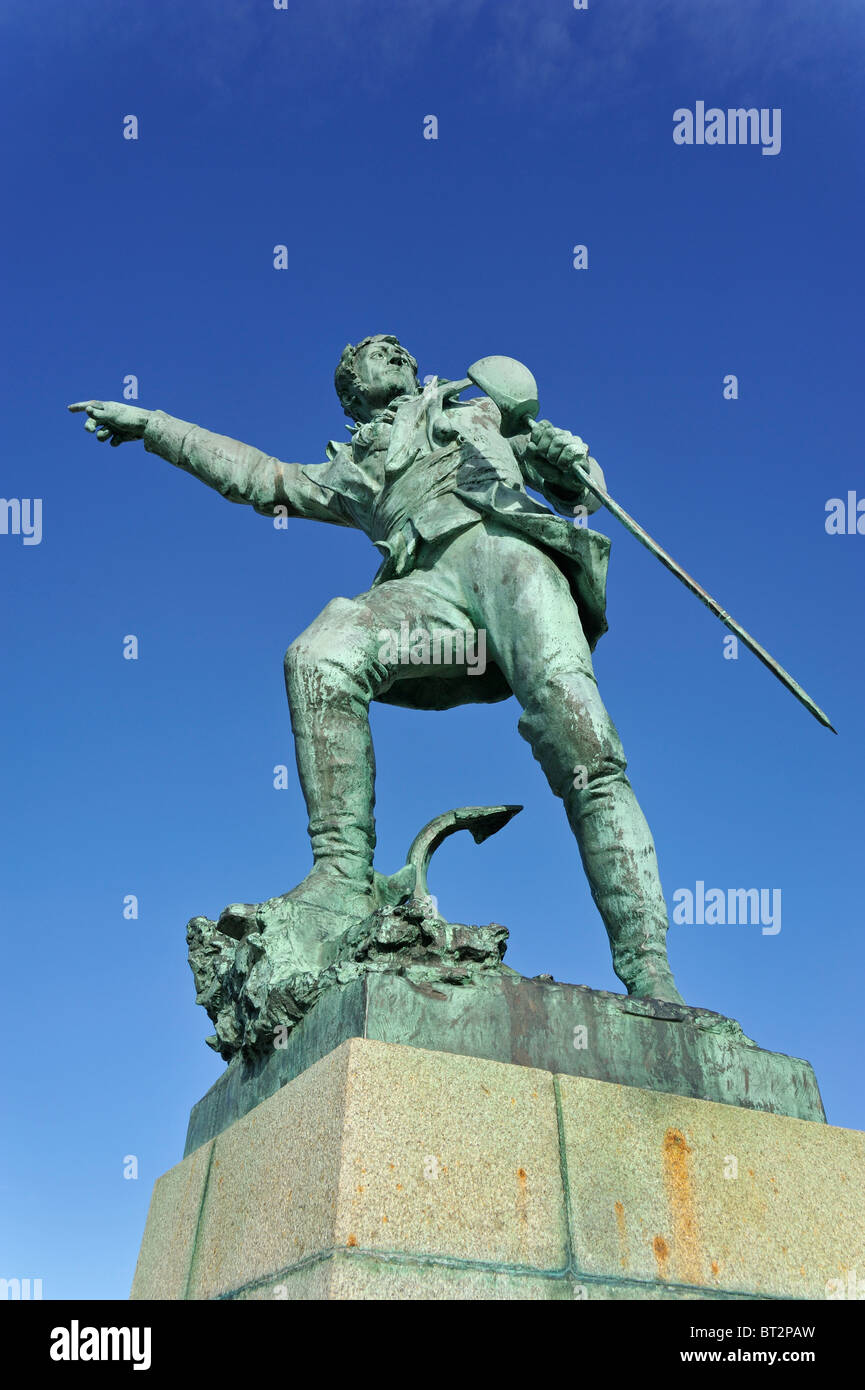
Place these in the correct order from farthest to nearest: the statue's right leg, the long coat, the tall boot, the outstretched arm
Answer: the outstretched arm < the long coat < the statue's right leg < the tall boot

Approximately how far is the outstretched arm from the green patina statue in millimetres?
13

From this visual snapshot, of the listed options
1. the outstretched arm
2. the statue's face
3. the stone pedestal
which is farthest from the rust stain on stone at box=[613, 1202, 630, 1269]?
the statue's face

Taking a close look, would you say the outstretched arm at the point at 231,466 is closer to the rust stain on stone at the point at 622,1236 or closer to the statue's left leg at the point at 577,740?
the statue's left leg at the point at 577,740

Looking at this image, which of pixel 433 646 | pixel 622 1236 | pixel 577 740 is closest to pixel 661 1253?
pixel 622 1236

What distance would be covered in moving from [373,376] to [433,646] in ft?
6.67

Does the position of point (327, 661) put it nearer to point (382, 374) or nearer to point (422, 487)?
point (422, 487)

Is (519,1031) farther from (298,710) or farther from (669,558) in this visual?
(669,558)

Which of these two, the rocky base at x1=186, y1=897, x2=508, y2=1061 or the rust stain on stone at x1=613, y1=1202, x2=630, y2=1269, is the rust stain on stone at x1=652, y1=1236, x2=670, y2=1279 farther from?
the rocky base at x1=186, y1=897, x2=508, y2=1061

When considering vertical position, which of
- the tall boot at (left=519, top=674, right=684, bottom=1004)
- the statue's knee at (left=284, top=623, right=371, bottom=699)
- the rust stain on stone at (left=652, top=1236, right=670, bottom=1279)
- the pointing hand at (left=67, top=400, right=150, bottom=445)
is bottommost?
the rust stain on stone at (left=652, top=1236, right=670, bottom=1279)

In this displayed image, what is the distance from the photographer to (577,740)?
4.81m

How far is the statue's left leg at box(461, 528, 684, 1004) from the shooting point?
4535 mm

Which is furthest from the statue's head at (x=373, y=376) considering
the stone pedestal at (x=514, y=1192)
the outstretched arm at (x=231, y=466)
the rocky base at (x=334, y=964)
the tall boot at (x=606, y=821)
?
the stone pedestal at (x=514, y=1192)

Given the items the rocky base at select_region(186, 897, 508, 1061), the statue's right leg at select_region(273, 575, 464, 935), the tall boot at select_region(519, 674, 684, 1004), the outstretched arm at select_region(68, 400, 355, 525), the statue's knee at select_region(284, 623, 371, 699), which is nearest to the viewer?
the rocky base at select_region(186, 897, 508, 1061)

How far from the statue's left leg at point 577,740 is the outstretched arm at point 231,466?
1.50 metres
